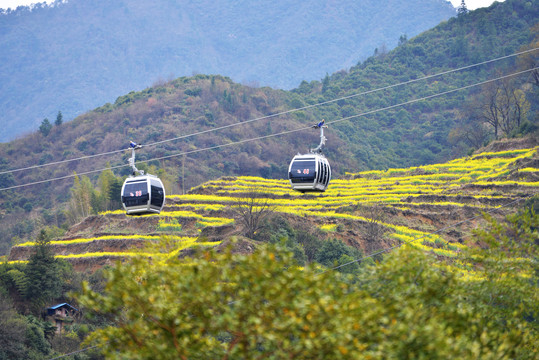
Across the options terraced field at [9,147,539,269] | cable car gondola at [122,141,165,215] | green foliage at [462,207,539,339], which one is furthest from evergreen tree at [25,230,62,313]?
green foliage at [462,207,539,339]

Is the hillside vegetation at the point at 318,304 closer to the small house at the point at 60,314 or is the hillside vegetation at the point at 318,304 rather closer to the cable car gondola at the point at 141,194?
the cable car gondola at the point at 141,194

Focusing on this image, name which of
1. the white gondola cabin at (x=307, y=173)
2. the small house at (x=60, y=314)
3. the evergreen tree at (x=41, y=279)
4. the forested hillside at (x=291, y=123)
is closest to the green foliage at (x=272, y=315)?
the white gondola cabin at (x=307, y=173)

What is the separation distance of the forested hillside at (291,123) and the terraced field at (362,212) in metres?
19.0

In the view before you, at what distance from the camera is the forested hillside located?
88438mm

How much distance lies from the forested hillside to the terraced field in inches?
750

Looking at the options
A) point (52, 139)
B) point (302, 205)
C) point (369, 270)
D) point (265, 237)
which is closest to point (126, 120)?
point (52, 139)

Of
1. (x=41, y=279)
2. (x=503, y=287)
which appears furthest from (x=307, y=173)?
(x=41, y=279)

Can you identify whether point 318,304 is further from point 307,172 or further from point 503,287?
point 307,172

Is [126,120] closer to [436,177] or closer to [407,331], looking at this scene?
[436,177]

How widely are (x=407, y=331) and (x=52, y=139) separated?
10746 centimetres

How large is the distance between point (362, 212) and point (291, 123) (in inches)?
2106

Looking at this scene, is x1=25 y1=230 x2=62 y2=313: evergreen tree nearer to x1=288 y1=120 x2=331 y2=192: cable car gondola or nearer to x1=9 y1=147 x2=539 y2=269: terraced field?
x1=9 y1=147 x2=539 y2=269: terraced field

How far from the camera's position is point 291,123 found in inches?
4065

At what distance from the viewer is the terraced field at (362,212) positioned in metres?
46.3
